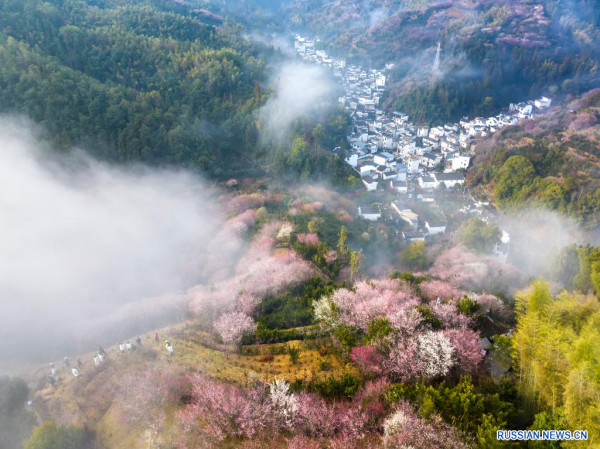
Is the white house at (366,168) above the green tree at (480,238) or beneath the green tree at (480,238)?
above

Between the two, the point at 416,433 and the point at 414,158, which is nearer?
the point at 416,433

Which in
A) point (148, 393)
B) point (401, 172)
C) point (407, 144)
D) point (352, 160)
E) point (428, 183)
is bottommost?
point (148, 393)

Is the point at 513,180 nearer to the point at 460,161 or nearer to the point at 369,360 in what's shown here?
the point at 460,161

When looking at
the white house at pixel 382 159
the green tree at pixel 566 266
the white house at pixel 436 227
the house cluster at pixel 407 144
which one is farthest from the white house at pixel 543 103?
the green tree at pixel 566 266

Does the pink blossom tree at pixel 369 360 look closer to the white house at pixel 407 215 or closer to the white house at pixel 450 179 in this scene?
the white house at pixel 407 215

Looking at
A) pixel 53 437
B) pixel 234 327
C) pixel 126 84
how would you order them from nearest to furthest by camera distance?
pixel 53 437, pixel 234 327, pixel 126 84

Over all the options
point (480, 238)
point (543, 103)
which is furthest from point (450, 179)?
point (543, 103)

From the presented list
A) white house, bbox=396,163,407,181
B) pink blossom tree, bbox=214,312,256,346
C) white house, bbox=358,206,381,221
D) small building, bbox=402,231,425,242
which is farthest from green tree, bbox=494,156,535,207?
pink blossom tree, bbox=214,312,256,346
